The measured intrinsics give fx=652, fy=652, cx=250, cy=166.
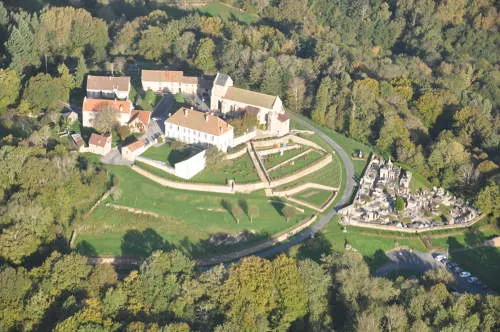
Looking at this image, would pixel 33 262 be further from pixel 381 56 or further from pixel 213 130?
pixel 381 56

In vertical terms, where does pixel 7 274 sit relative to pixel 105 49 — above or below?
below

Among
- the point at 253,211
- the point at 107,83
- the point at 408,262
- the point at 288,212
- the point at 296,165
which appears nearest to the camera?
the point at 408,262

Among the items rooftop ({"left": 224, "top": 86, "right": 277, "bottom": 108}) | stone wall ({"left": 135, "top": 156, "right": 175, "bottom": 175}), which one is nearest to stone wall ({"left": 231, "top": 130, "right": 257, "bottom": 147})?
rooftop ({"left": 224, "top": 86, "right": 277, "bottom": 108})

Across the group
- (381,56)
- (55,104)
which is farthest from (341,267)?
(381,56)

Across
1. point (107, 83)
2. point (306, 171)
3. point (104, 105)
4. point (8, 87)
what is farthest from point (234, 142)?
point (8, 87)

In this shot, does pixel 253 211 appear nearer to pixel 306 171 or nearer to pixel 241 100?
pixel 306 171

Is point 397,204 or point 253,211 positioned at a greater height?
point 397,204
